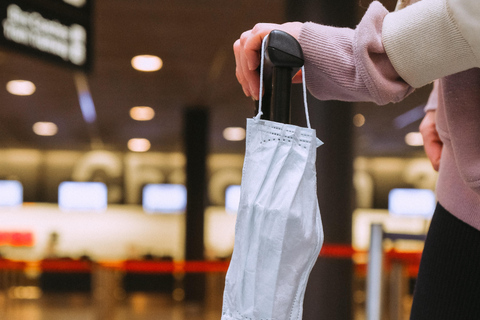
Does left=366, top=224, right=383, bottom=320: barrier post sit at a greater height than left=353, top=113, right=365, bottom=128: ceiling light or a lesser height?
lesser

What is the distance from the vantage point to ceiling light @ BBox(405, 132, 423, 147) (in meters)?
12.0

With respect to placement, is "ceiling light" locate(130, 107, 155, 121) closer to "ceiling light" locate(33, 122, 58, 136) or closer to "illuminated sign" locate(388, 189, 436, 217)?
"ceiling light" locate(33, 122, 58, 136)

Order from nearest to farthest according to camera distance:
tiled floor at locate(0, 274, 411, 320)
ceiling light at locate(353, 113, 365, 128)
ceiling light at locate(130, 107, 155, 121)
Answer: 1. tiled floor at locate(0, 274, 411, 320)
2. ceiling light at locate(353, 113, 365, 128)
3. ceiling light at locate(130, 107, 155, 121)

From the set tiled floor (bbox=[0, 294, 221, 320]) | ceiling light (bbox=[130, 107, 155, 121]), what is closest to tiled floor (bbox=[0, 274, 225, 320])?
tiled floor (bbox=[0, 294, 221, 320])

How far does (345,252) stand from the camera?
347cm

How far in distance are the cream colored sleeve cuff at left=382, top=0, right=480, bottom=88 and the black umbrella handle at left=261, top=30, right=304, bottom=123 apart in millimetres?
118

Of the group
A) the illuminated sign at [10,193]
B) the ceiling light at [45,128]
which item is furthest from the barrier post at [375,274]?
the illuminated sign at [10,193]

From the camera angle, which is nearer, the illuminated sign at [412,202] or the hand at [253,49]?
the hand at [253,49]

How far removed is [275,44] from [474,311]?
0.58 metres

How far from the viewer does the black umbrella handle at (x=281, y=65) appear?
25.7 inches

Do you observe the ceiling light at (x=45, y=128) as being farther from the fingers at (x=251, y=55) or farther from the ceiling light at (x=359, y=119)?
the fingers at (x=251, y=55)

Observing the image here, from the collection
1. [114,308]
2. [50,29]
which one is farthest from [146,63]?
[50,29]

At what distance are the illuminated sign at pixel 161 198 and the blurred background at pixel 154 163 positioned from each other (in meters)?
0.04

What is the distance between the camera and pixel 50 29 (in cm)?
317
